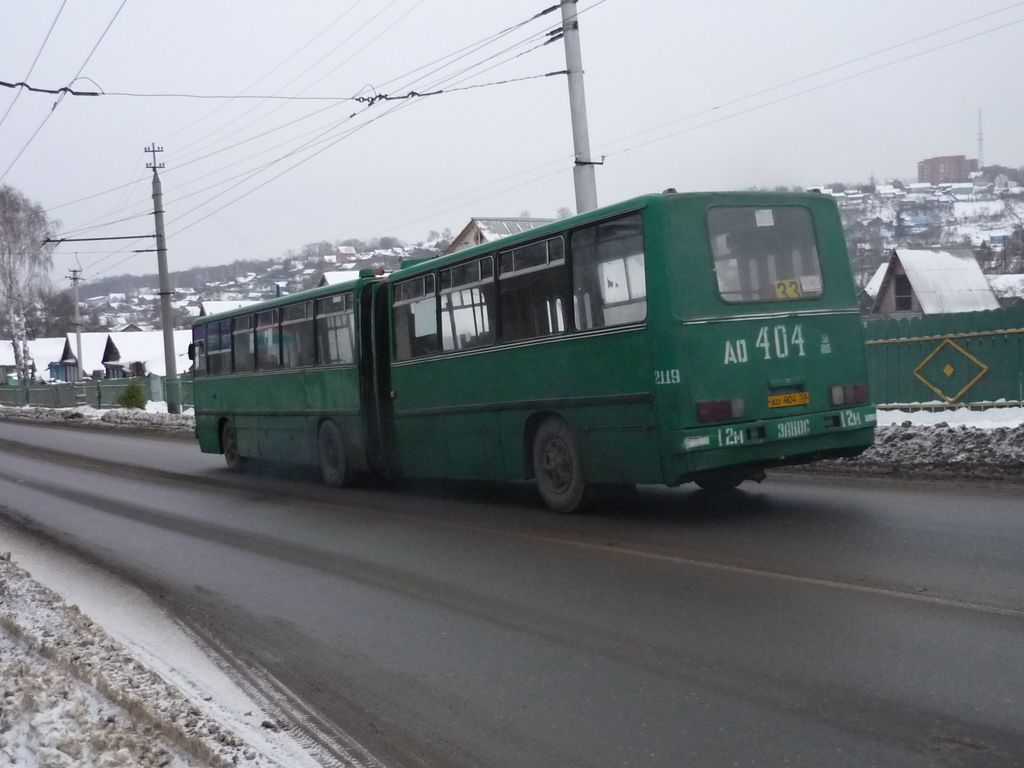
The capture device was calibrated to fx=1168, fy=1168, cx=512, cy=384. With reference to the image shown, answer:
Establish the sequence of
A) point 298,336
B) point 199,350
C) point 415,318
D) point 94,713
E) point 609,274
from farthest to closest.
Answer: point 199,350 → point 298,336 → point 415,318 → point 609,274 → point 94,713

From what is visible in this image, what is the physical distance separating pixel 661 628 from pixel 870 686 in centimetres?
162

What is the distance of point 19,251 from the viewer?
74.6 metres

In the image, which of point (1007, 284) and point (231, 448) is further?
point (1007, 284)

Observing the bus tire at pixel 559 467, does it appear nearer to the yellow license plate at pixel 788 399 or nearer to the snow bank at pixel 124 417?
the yellow license plate at pixel 788 399

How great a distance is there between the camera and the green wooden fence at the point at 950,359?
19.3 m

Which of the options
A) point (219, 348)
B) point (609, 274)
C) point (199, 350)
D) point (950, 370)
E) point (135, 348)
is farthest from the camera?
point (135, 348)

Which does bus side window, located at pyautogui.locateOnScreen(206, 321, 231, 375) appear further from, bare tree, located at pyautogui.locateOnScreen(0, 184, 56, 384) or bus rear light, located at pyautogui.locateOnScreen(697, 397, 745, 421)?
bare tree, located at pyautogui.locateOnScreen(0, 184, 56, 384)

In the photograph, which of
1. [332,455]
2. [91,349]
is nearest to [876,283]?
[332,455]

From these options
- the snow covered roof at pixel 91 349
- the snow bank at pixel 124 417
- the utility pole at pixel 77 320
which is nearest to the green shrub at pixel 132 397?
the snow bank at pixel 124 417

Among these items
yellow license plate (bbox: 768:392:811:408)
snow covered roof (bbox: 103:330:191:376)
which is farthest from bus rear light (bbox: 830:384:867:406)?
snow covered roof (bbox: 103:330:191:376)

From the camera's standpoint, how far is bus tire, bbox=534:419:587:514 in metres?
11.2

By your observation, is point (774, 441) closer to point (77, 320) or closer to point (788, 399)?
point (788, 399)

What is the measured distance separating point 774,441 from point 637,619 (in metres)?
3.62

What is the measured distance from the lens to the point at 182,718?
555 cm
